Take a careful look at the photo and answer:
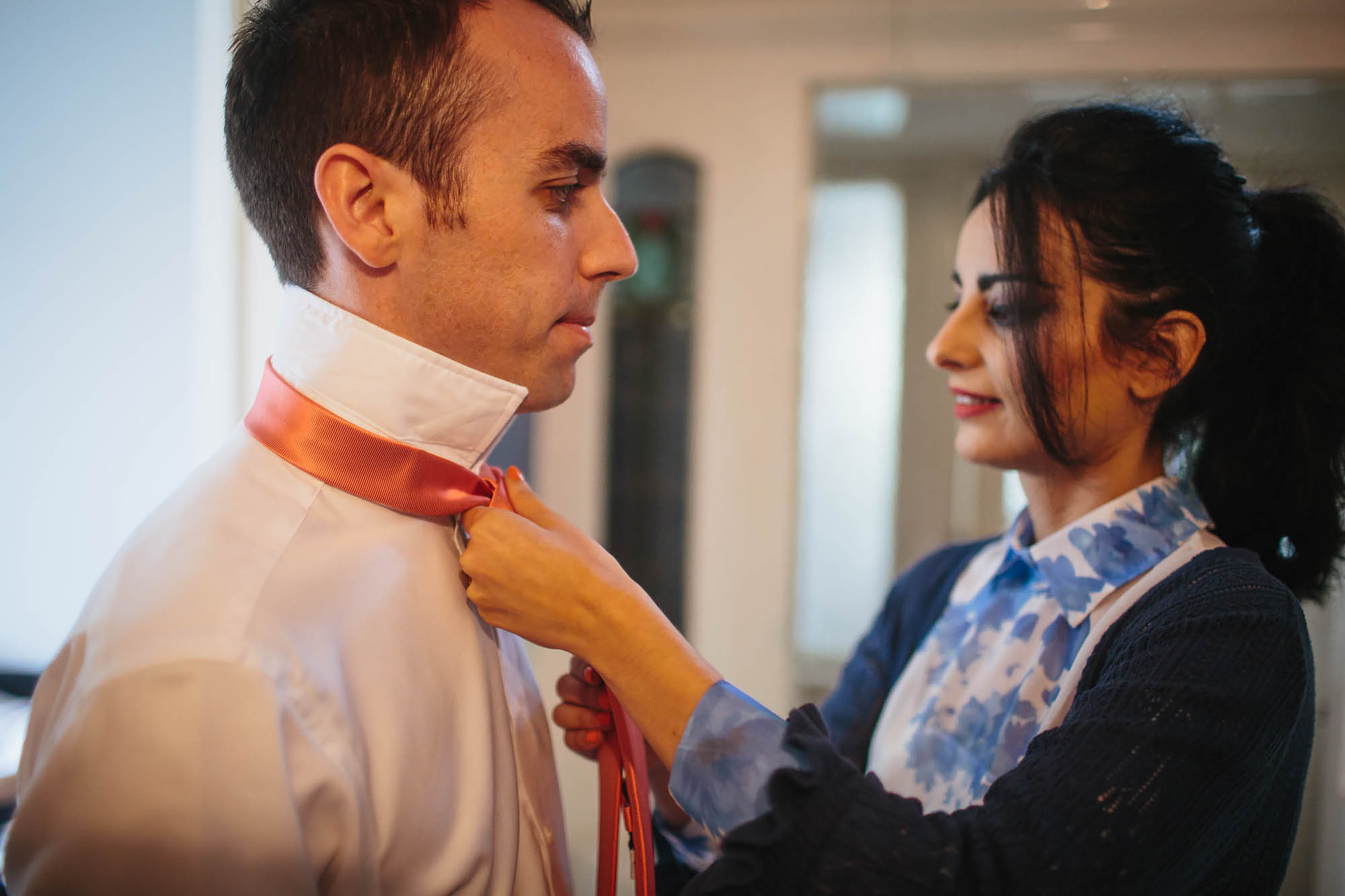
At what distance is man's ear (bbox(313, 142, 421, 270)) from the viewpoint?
668 mm

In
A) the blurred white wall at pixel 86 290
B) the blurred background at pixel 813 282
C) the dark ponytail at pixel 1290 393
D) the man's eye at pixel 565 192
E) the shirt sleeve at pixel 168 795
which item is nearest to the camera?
the shirt sleeve at pixel 168 795

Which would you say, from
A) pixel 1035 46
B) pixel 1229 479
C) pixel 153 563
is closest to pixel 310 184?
pixel 153 563

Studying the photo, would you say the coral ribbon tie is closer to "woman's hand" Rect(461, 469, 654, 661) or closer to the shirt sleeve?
"woman's hand" Rect(461, 469, 654, 661)

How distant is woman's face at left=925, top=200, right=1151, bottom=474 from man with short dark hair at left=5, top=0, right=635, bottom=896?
1.55ft

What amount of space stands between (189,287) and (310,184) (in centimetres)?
75

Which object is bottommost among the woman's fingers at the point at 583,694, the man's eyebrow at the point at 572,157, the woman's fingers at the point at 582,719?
the woman's fingers at the point at 582,719

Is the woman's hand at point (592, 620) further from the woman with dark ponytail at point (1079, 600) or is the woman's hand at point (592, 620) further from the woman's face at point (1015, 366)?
the woman's face at point (1015, 366)

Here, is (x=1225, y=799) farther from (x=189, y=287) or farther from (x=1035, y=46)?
(x=1035, y=46)

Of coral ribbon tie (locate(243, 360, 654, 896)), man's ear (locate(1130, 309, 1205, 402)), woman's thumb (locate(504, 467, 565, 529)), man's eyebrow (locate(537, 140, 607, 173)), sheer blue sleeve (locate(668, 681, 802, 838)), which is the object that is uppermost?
man's eyebrow (locate(537, 140, 607, 173))

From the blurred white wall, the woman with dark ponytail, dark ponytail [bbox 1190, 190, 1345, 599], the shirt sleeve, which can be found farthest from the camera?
the blurred white wall

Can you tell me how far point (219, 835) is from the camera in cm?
52

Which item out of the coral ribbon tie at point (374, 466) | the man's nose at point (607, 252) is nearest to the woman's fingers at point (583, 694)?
the coral ribbon tie at point (374, 466)

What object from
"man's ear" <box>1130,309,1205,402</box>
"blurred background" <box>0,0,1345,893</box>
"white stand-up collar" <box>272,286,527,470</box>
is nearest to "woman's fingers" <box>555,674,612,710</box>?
"white stand-up collar" <box>272,286,527,470</box>

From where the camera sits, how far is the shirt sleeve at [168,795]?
0.51 meters
